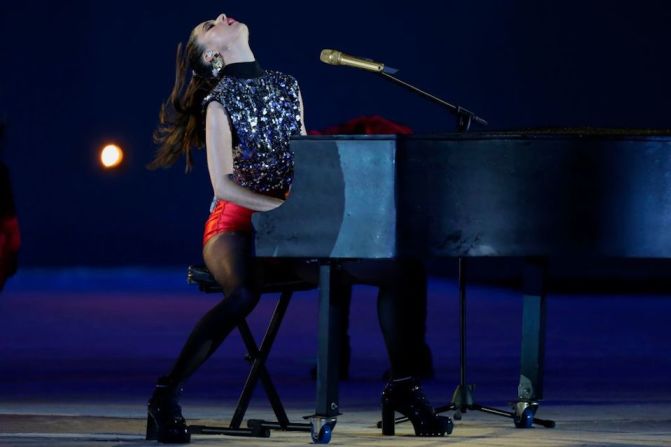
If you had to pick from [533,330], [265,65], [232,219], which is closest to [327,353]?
[232,219]

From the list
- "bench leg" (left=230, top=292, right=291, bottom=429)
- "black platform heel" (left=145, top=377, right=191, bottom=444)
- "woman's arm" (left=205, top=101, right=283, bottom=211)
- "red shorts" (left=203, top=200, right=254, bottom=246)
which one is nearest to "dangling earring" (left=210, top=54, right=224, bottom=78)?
"woman's arm" (left=205, top=101, right=283, bottom=211)

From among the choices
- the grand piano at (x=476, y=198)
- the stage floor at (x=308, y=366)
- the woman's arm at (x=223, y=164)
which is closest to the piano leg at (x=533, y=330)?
the stage floor at (x=308, y=366)

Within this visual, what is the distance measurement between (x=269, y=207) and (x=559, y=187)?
0.95 metres

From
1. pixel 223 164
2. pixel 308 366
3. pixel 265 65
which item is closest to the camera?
pixel 223 164

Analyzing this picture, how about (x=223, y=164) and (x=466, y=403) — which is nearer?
(x=223, y=164)

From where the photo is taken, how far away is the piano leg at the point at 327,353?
203 inches

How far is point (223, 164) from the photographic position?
535 centimetres

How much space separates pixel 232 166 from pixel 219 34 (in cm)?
49

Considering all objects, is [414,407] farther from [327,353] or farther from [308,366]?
[308,366]

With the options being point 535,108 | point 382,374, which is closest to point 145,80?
point 535,108

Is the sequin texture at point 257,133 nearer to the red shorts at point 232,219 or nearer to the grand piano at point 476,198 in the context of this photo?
the red shorts at point 232,219

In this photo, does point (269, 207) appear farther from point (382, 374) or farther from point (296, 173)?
point (382, 374)

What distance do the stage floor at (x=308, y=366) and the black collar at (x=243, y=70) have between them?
123 cm

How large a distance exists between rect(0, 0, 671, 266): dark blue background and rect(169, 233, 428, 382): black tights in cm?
966
